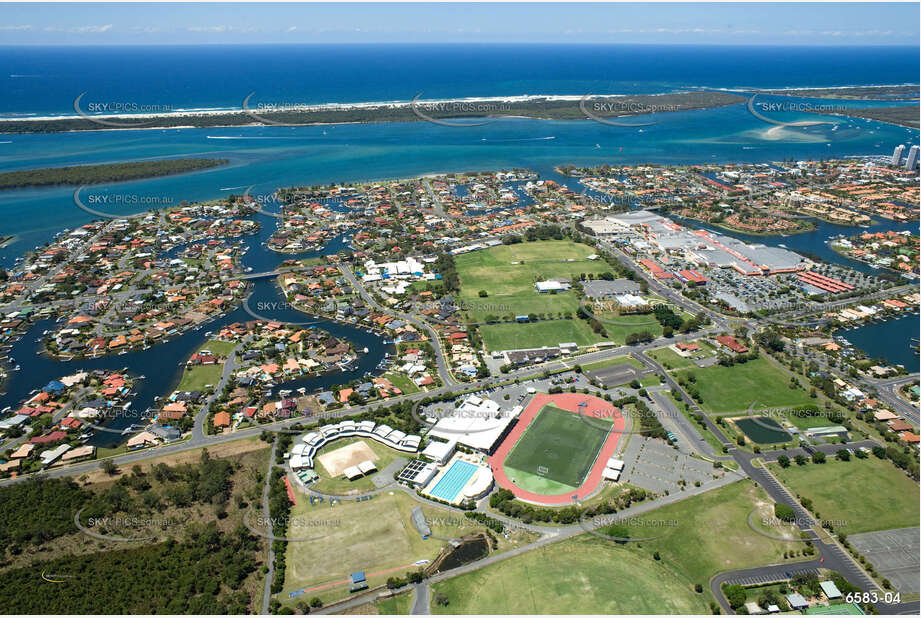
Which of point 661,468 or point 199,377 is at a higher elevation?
point 661,468

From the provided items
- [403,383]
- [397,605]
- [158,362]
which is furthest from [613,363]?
[158,362]

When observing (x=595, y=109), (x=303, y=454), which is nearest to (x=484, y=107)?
(x=595, y=109)

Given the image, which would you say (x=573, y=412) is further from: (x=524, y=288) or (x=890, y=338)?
(x=890, y=338)

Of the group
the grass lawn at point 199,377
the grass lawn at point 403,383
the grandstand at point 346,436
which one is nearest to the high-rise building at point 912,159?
the grass lawn at point 403,383

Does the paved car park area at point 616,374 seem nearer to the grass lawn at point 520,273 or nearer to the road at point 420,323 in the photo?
the grass lawn at point 520,273

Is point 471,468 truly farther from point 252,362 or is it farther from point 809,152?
point 809,152

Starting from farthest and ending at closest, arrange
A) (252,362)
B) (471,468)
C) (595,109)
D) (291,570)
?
1. (595,109)
2. (252,362)
3. (471,468)
4. (291,570)

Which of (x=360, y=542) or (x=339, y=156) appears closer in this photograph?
(x=360, y=542)
